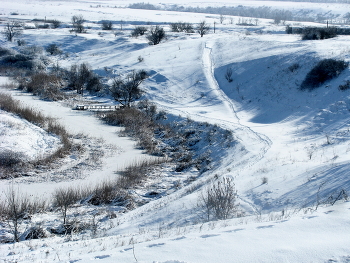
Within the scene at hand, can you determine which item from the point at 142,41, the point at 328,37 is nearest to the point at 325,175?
the point at 328,37

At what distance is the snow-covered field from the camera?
5527 millimetres

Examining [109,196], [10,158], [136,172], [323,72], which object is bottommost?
[136,172]

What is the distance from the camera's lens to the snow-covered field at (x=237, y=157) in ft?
18.1

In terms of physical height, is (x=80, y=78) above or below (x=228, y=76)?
below

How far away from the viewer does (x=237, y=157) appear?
58.3 ft

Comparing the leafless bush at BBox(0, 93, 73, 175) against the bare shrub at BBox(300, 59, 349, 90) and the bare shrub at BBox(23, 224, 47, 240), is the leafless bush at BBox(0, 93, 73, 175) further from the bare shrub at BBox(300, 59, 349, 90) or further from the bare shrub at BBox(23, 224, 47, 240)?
the bare shrub at BBox(300, 59, 349, 90)

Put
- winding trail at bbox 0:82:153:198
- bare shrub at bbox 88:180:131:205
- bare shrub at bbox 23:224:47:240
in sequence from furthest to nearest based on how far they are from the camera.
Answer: winding trail at bbox 0:82:153:198 < bare shrub at bbox 88:180:131:205 < bare shrub at bbox 23:224:47:240

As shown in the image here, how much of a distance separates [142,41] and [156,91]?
25032 mm

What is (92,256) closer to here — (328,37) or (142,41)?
(328,37)

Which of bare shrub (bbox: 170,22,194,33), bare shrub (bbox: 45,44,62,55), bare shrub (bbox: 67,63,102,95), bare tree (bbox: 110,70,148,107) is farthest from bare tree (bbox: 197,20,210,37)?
bare tree (bbox: 110,70,148,107)

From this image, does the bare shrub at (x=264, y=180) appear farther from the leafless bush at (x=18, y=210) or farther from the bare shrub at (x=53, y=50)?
the bare shrub at (x=53, y=50)

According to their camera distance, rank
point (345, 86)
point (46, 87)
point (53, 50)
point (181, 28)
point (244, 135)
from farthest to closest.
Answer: point (181, 28)
point (53, 50)
point (46, 87)
point (345, 86)
point (244, 135)

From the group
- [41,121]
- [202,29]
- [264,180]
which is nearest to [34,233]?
[264,180]

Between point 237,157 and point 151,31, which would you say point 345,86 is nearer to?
point 237,157
